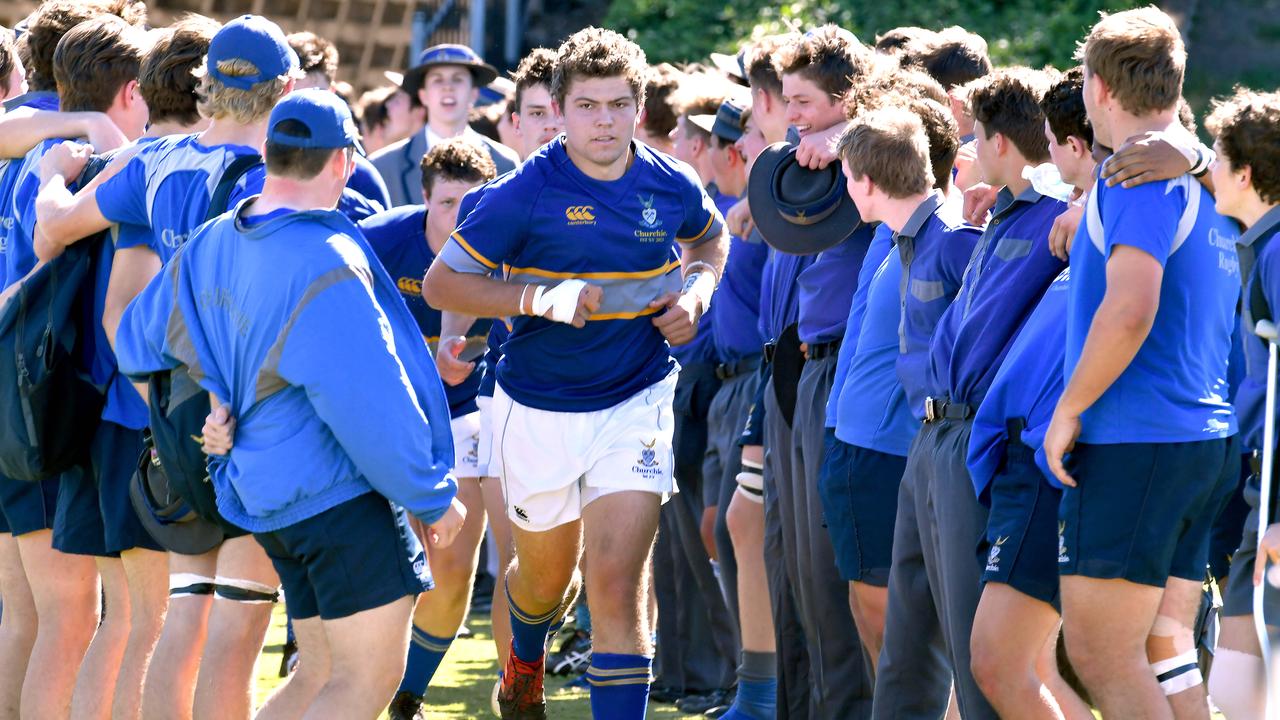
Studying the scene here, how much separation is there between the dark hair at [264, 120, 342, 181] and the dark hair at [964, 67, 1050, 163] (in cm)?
180

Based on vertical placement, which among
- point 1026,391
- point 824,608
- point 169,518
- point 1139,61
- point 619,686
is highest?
point 1139,61

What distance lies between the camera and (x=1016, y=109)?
15.2 ft

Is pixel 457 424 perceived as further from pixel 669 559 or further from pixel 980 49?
pixel 980 49

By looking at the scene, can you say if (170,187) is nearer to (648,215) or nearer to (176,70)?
(176,70)

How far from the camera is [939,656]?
15.6 feet

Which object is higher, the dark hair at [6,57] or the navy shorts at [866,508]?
the dark hair at [6,57]

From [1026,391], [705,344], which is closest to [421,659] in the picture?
[705,344]

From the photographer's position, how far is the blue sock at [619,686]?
5.22 meters

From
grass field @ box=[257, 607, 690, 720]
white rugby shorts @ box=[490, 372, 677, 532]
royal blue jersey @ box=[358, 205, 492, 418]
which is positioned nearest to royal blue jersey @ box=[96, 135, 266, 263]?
white rugby shorts @ box=[490, 372, 677, 532]

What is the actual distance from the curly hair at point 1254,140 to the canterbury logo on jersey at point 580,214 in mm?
1926

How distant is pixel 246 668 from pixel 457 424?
2.09m

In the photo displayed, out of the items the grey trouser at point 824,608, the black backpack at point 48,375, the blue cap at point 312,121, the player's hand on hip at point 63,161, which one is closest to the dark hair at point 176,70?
the player's hand on hip at point 63,161

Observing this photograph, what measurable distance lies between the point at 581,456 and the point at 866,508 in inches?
37.1

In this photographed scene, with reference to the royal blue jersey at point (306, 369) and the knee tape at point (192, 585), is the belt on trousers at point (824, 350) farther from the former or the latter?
the knee tape at point (192, 585)
